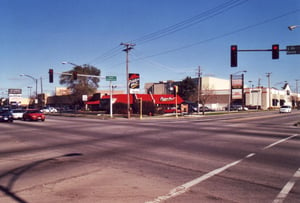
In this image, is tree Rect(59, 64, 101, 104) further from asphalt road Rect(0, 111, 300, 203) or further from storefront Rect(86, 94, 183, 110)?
asphalt road Rect(0, 111, 300, 203)

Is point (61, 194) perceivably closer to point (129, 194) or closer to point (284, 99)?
point (129, 194)

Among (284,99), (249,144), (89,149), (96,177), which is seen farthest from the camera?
(284,99)

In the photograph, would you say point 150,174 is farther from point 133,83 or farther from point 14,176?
point 133,83

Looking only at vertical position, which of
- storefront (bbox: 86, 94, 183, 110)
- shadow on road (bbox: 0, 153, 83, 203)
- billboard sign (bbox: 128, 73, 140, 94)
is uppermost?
billboard sign (bbox: 128, 73, 140, 94)

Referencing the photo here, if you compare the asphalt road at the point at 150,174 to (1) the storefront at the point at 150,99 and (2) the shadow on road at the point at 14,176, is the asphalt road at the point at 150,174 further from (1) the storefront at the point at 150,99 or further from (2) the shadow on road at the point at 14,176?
(1) the storefront at the point at 150,99

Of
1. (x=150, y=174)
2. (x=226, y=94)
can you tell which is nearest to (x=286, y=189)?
(x=150, y=174)

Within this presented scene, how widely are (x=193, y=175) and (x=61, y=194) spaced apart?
11.6ft

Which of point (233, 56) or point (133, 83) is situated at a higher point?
point (233, 56)

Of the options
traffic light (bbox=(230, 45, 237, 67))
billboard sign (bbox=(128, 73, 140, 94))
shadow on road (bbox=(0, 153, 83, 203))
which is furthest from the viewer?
billboard sign (bbox=(128, 73, 140, 94))

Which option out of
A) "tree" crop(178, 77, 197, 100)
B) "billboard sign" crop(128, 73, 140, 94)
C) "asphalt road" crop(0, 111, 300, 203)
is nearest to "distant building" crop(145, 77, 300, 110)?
"tree" crop(178, 77, 197, 100)

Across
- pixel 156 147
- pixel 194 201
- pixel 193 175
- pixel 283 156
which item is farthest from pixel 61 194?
pixel 283 156

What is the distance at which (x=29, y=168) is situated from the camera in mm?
8453

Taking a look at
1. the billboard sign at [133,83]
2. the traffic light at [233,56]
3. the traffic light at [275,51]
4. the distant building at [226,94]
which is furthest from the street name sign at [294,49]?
the distant building at [226,94]

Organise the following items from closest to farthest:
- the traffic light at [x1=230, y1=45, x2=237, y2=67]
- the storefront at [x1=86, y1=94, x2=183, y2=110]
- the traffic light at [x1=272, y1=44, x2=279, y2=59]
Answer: the traffic light at [x1=272, y1=44, x2=279, y2=59] < the traffic light at [x1=230, y1=45, x2=237, y2=67] < the storefront at [x1=86, y1=94, x2=183, y2=110]
